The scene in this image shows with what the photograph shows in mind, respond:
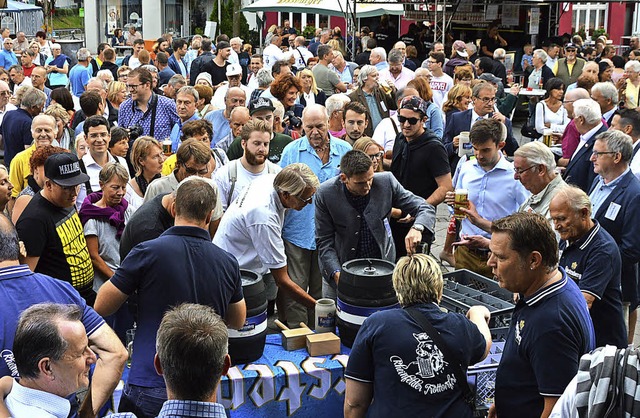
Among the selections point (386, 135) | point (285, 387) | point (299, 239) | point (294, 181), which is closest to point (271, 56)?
point (386, 135)

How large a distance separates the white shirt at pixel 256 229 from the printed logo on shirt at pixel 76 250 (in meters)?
0.79

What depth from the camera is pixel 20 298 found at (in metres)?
3.28

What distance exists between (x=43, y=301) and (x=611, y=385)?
2.19 metres

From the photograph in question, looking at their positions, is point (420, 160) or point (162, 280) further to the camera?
point (420, 160)

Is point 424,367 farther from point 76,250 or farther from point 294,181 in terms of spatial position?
point 76,250

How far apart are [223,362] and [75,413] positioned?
0.87 metres

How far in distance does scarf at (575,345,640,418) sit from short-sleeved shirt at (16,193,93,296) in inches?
123

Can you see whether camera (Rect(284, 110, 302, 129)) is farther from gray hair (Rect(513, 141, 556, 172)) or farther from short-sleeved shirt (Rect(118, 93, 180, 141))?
gray hair (Rect(513, 141, 556, 172))

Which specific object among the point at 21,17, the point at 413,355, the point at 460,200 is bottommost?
the point at 413,355

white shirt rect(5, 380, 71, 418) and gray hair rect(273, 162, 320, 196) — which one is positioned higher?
gray hair rect(273, 162, 320, 196)

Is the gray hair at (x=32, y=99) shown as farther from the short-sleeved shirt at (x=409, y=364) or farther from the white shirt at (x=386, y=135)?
the short-sleeved shirt at (x=409, y=364)

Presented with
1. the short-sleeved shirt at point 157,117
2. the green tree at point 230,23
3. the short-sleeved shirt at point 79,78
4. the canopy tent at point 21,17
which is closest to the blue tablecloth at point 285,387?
the short-sleeved shirt at point 157,117

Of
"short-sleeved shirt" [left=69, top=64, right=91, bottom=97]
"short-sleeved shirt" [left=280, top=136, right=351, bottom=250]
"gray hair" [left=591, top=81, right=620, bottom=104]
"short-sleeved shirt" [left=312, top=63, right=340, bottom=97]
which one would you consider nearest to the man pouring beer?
"short-sleeved shirt" [left=280, top=136, right=351, bottom=250]

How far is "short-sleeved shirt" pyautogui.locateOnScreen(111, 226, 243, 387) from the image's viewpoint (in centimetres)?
368
